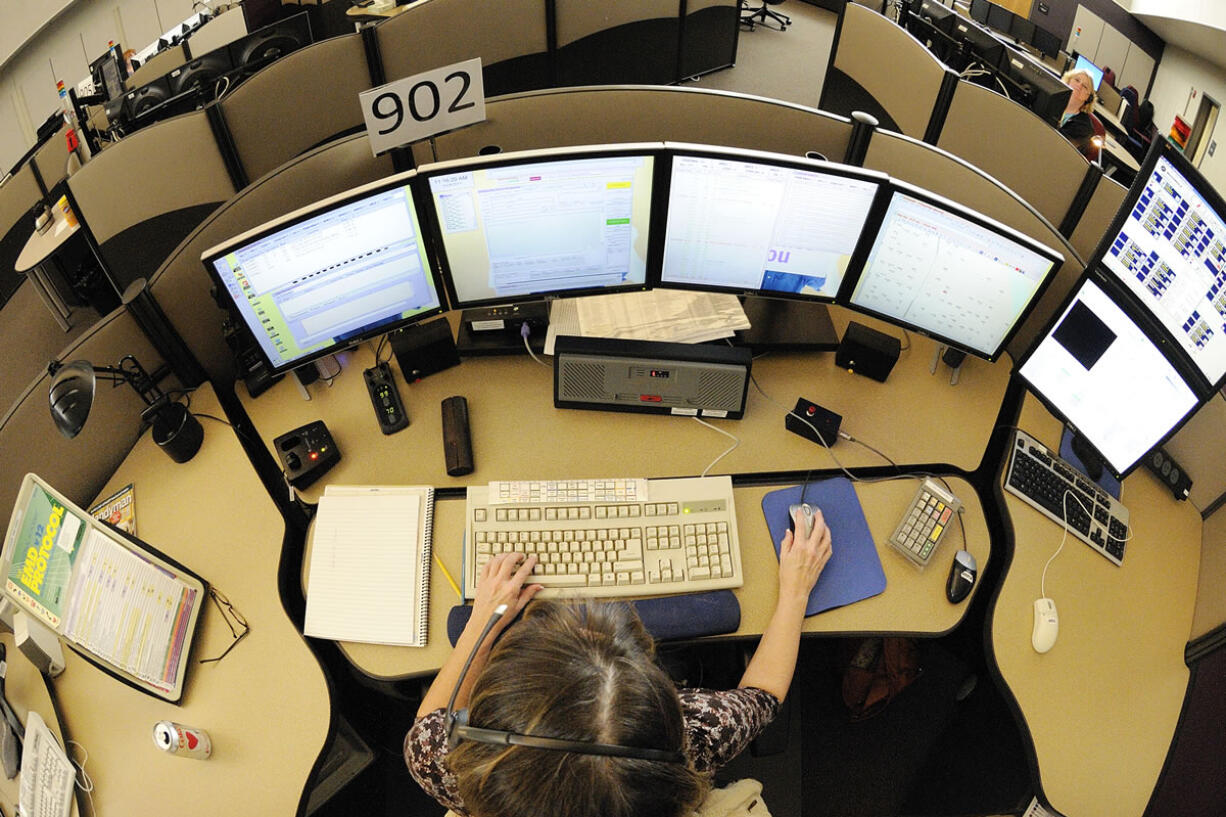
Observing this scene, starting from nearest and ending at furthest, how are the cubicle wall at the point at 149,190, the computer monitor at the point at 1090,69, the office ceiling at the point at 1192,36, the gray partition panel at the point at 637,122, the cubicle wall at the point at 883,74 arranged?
the gray partition panel at the point at 637,122
the cubicle wall at the point at 149,190
the cubicle wall at the point at 883,74
the office ceiling at the point at 1192,36
the computer monitor at the point at 1090,69

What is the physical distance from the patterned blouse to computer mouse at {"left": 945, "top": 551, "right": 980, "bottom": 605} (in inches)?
17.0

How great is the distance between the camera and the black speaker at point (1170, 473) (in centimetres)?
158

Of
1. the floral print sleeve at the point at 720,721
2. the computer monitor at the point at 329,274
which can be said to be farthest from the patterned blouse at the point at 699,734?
the computer monitor at the point at 329,274

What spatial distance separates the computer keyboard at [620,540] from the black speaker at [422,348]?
1.32 feet

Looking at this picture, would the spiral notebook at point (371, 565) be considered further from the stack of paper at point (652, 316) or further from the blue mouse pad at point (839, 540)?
the blue mouse pad at point (839, 540)

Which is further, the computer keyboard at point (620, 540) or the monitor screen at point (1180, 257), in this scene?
the computer keyboard at point (620, 540)

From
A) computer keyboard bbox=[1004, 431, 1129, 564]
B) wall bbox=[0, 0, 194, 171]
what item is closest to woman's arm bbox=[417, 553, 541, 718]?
computer keyboard bbox=[1004, 431, 1129, 564]

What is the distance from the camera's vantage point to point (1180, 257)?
4.45ft

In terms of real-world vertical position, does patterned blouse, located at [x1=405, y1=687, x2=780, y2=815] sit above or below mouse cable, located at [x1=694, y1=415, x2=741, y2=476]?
below

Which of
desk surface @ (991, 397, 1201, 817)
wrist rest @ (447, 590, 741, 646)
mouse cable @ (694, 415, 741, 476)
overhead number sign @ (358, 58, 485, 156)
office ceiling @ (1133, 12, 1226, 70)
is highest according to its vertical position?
overhead number sign @ (358, 58, 485, 156)

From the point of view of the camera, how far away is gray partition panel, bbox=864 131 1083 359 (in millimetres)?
1716

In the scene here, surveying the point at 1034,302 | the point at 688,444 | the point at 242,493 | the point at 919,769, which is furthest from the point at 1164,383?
the point at 242,493

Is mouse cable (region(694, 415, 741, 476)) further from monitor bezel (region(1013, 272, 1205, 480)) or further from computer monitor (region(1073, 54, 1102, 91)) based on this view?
computer monitor (region(1073, 54, 1102, 91))

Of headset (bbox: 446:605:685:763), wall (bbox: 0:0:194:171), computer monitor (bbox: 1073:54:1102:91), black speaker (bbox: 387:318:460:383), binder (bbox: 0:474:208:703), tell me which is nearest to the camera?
headset (bbox: 446:605:685:763)
